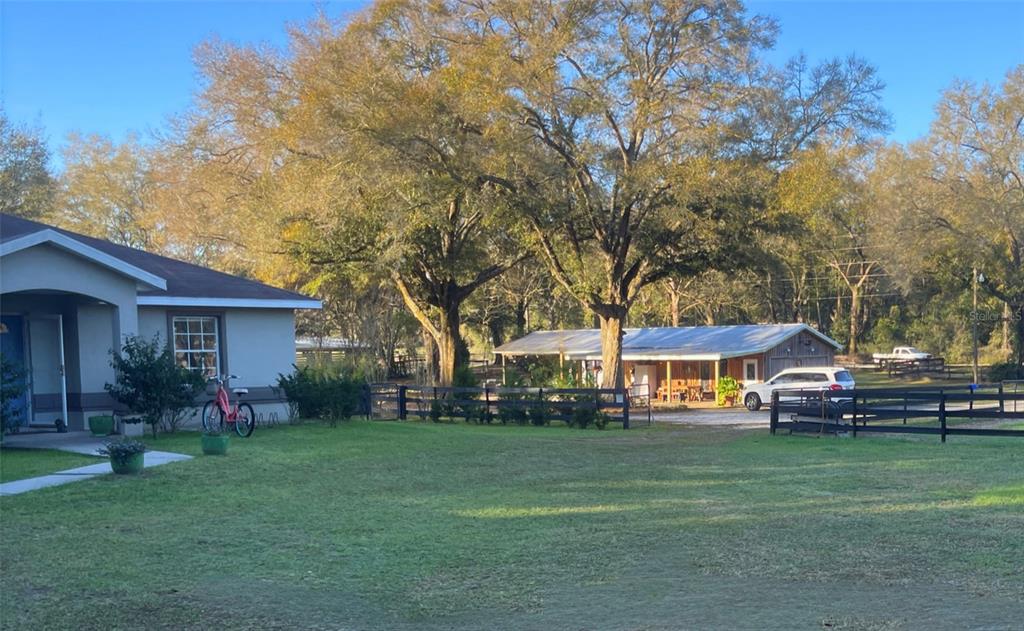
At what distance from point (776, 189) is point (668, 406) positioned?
1447cm

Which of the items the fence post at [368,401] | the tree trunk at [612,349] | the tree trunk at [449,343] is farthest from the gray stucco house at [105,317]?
the tree trunk at [612,349]

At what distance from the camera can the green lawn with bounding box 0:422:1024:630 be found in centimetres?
625

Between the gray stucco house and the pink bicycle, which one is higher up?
the gray stucco house

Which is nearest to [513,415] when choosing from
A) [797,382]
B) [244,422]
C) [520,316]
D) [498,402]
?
[498,402]

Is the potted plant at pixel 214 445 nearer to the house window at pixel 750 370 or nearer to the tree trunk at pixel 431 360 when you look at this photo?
the tree trunk at pixel 431 360

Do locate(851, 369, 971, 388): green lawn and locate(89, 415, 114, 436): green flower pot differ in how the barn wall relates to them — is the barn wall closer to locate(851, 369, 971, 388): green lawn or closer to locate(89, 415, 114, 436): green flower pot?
locate(851, 369, 971, 388): green lawn

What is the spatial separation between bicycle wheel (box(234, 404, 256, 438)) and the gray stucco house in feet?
4.55

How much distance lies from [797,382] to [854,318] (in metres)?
33.7

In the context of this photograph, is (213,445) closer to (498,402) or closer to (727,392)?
(498,402)

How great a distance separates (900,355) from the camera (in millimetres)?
63781

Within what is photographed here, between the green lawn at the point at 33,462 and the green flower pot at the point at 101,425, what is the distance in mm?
1730

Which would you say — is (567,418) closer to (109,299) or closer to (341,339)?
(109,299)

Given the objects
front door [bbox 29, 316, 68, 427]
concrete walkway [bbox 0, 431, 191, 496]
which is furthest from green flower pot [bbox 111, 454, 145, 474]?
front door [bbox 29, 316, 68, 427]

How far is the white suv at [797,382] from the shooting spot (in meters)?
33.9
